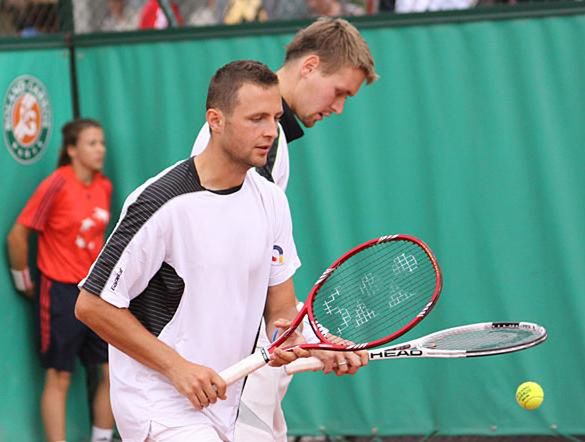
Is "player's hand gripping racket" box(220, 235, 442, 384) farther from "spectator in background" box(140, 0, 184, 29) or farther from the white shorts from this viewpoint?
"spectator in background" box(140, 0, 184, 29)

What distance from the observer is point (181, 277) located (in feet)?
11.1

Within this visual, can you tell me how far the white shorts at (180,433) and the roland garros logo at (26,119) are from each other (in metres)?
3.06

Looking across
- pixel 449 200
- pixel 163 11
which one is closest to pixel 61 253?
pixel 163 11

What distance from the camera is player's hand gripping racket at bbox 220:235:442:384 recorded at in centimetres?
352

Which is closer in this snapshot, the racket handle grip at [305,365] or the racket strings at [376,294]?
the racket handle grip at [305,365]

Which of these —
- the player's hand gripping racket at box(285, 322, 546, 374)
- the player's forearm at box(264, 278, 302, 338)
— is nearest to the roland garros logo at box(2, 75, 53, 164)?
the player's forearm at box(264, 278, 302, 338)

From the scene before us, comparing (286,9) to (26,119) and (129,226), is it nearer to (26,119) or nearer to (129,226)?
(26,119)

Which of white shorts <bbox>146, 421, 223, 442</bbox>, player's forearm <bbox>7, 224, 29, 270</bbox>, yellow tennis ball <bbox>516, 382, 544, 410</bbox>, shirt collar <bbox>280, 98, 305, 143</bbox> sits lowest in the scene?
yellow tennis ball <bbox>516, 382, 544, 410</bbox>

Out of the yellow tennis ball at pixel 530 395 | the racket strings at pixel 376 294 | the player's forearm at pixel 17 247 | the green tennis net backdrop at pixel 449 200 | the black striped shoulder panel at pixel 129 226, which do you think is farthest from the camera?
the player's forearm at pixel 17 247

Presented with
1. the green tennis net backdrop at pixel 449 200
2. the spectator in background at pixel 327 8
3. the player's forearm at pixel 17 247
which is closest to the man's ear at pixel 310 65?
the green tennis net backdrop at pixel 449 200

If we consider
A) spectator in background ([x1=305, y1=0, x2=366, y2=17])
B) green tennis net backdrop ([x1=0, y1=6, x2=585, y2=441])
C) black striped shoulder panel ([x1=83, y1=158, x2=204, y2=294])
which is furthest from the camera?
spectator in background ([x1=305, y1=0, x2=366, y2=17])

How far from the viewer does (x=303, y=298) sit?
A: 6.15 metres

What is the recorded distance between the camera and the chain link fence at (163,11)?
21.2 ft

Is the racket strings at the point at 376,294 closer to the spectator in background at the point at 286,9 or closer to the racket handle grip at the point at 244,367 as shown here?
the racket handle grip at the point at 244,367
